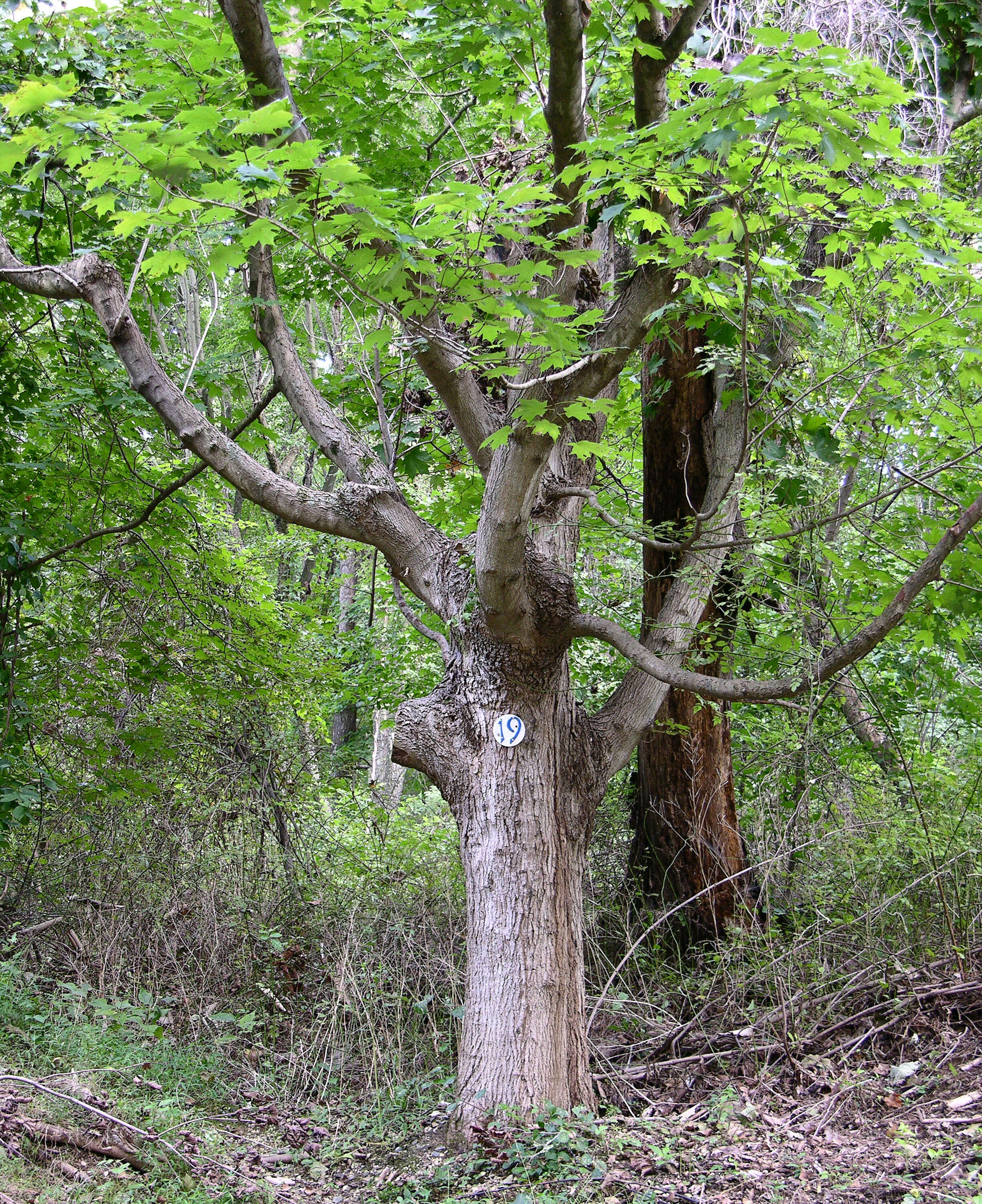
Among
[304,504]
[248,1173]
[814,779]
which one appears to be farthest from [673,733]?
[248,1173]

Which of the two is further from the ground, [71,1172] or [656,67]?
[656,67]

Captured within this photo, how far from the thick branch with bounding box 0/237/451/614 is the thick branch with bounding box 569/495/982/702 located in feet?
3.14

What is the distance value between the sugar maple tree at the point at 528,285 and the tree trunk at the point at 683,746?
2.6 inches

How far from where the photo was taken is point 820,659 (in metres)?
3.99

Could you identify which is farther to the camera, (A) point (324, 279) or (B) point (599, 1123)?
(A) point (324, 279)

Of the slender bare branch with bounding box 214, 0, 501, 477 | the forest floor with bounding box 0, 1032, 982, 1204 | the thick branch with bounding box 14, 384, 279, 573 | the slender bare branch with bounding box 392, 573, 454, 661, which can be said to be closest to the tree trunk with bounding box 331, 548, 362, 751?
the slender bare branch with bounding box 392, 573, 454, 661

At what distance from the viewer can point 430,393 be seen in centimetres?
603

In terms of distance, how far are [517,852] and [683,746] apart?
1.90 meters

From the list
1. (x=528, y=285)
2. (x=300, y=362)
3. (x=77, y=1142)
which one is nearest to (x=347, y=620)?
(x=300, y=362)

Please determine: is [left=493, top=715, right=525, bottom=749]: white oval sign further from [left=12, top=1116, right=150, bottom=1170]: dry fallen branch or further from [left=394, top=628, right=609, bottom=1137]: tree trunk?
[left=12, top=1116, right=150, bottom=1170]: dry fallen branch

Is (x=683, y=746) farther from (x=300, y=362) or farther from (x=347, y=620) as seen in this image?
(x=347, y=620)

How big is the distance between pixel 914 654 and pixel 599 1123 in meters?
3.76

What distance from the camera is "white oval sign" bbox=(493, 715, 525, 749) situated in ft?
14.2

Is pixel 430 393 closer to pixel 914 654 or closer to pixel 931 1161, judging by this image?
pixel 914 654
